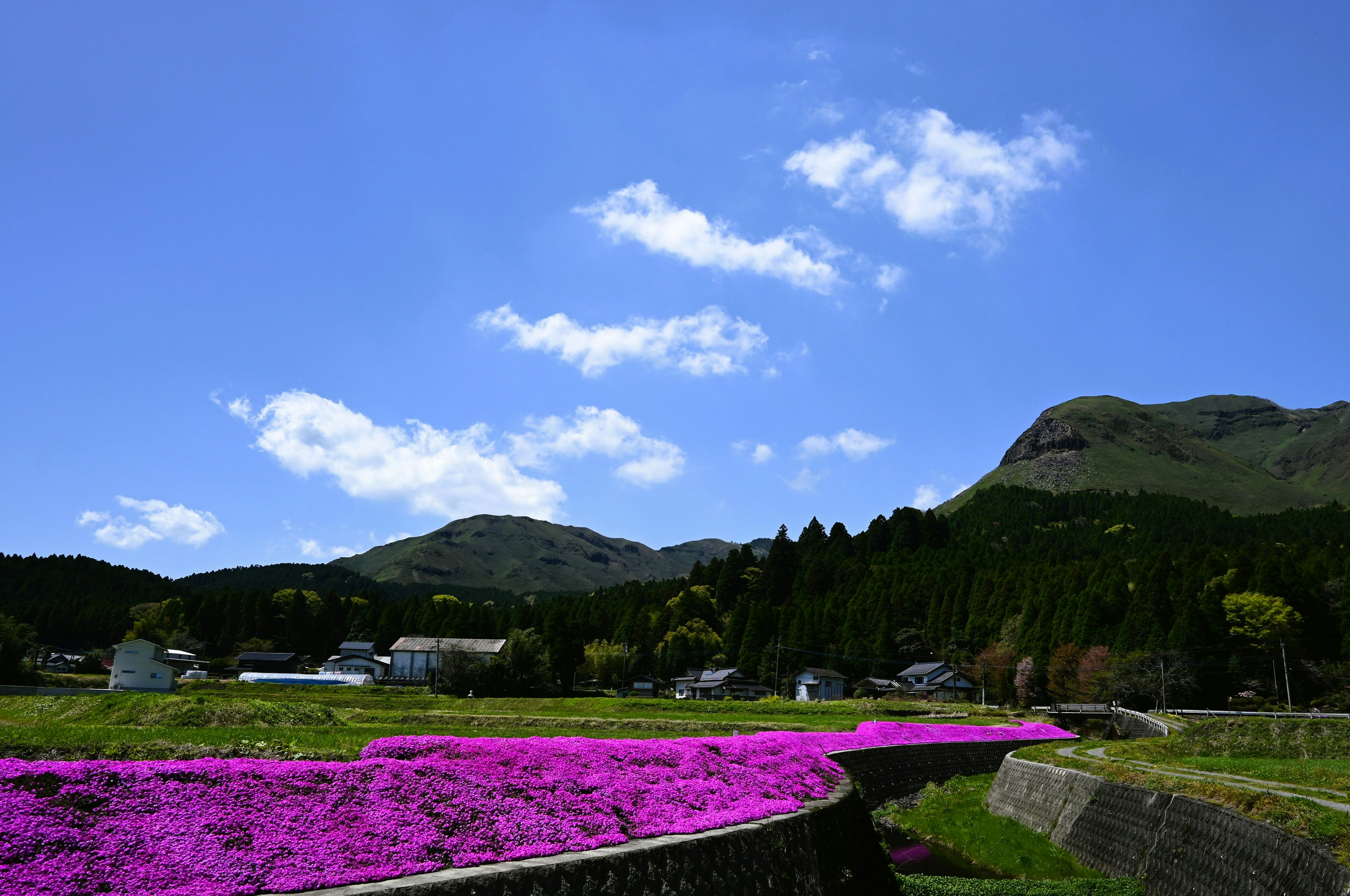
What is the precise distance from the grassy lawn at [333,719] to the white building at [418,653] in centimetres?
3700

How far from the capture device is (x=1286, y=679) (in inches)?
2675

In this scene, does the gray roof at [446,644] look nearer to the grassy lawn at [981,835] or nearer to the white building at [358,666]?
the white building at [358,666]

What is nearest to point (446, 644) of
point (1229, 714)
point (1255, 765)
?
point (1229, 714)

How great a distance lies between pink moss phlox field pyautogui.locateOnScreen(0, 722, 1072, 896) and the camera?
773 cm

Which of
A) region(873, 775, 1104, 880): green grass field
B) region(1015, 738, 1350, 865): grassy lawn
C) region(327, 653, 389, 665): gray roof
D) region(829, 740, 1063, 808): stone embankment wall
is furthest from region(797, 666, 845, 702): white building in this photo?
region(1015, 738, 1350, 865): grassy lawn

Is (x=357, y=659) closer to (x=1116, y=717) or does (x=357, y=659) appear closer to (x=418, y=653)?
(x=418, y=653)

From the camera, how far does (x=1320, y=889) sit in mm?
12734

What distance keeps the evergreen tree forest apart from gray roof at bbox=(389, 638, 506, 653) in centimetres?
910

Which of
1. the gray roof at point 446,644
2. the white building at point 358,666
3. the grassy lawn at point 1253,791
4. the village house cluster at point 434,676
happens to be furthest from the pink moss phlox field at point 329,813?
the white building at point 358,666

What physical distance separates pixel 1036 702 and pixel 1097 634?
1011cm

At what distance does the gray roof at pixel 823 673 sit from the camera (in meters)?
99.7

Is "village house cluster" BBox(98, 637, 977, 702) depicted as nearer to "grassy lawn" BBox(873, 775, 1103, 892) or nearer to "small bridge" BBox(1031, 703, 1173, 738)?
"small bridge" BBox(1031, 703, 1173, 738)

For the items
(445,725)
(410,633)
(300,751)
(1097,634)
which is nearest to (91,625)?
(410,633)

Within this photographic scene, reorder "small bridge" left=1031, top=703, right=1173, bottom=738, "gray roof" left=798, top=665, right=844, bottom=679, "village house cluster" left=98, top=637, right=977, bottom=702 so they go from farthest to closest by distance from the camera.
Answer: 1. "gray roof" left=798, top=665, right=844, bottom=679
2. "village house cluster" left=98, top=637, right=977, bottom=702
3. "small bridge" left=1031, top=703, right=1173, bottom=738
